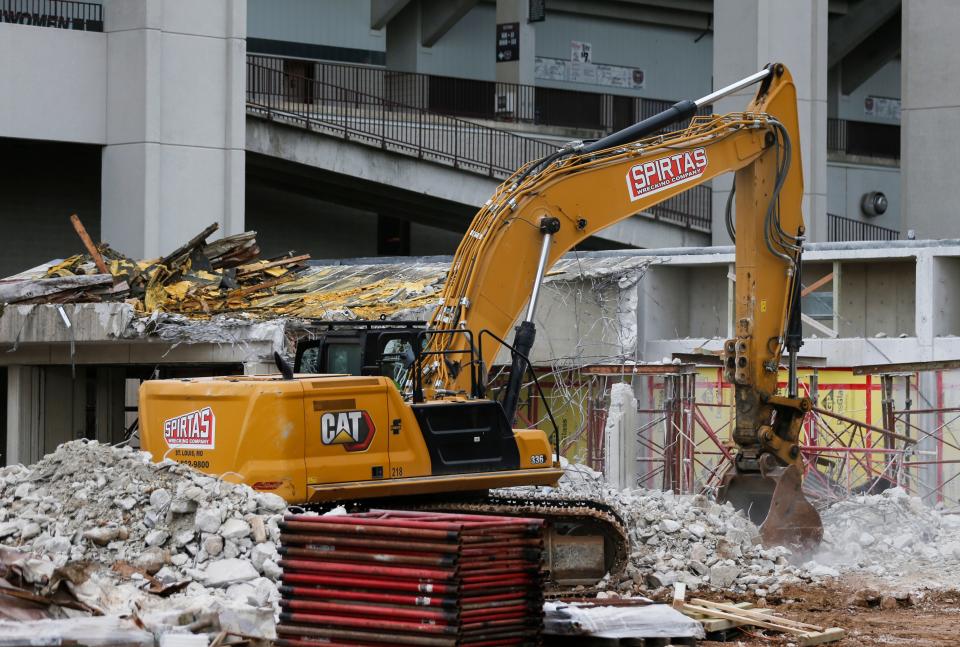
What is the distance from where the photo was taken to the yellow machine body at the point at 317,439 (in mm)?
13047

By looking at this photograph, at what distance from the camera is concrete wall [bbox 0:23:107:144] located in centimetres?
2752

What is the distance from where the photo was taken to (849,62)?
45.4m

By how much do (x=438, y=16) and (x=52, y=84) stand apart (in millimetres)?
14428

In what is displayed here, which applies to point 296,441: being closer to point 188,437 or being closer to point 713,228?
point 188,437

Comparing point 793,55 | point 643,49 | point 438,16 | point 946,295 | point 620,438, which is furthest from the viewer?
point 643,49

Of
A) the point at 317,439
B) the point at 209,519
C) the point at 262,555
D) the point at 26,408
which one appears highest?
the point at 317,439

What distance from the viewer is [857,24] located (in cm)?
4244

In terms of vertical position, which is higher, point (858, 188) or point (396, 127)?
point (396, 127)

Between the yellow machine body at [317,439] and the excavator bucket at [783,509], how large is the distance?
395cm

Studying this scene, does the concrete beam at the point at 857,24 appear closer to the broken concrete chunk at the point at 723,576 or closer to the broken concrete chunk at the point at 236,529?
the broken concrete chunk at the point at 723,576

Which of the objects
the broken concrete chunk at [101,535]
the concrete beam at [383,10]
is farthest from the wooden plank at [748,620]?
the concrete beam at [383,10]

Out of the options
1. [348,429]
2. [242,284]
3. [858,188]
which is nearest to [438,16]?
[858,188]

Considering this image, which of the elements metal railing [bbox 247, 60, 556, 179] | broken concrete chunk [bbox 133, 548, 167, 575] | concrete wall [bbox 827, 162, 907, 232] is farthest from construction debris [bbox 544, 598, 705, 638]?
concrete wall [bbox 827, 162, 907, 232]

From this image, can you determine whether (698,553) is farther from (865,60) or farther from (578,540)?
(865,60)
